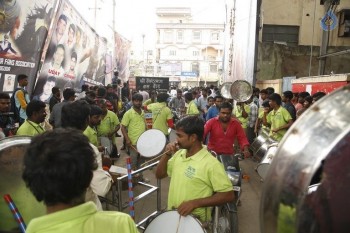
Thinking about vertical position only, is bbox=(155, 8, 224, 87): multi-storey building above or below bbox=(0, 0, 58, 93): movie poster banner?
above

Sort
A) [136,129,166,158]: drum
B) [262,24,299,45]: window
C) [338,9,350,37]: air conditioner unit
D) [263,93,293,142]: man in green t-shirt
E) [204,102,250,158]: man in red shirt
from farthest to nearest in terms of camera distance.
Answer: [262,24,299,45]: window < [338,9,350,37]: air conditioner unit < [263,93,293,142]: man in green t-shirt < [204,102,250,158]: man in red shirt < [136,129,166,158]: drum

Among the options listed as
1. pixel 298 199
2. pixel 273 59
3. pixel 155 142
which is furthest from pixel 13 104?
pixel 273 59

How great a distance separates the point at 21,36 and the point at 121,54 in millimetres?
13413

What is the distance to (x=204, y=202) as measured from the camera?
94.1 inches

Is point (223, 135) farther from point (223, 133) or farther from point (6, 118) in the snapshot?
point (6, 118)

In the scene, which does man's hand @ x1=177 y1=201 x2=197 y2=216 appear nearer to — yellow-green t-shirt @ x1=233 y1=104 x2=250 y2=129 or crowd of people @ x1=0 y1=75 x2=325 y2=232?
crowd of people @ x1=0 y1=75 x2=325 y2=232

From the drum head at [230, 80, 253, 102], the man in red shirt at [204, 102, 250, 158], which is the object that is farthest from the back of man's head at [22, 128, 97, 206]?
the drum head at [230, 80, 253, 102]

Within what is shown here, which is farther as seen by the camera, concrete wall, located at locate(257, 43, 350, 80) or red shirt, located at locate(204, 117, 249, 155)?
concrete wall, located at locate(257, 43, 350, 80)

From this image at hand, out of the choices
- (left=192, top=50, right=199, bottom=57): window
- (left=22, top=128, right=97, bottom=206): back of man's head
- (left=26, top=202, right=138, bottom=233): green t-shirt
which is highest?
(left=192, top=50, right=199, bottom=57): window

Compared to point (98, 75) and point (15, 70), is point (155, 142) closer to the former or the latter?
point (15, 70)

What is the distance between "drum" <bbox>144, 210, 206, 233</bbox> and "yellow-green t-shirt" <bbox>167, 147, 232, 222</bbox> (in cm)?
22

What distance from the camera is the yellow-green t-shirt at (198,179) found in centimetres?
246

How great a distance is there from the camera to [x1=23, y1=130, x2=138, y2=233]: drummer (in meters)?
1.10

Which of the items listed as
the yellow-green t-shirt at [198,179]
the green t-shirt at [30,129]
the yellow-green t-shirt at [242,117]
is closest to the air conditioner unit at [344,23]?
the yellow-green t-shirt at [242,117]
